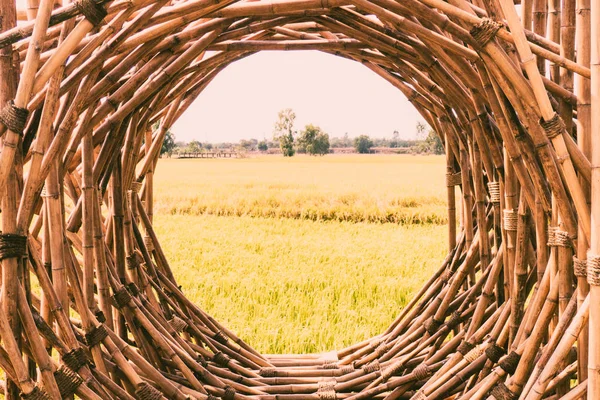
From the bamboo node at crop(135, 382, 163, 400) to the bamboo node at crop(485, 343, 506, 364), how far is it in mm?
701

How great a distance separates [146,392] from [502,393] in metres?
0.71

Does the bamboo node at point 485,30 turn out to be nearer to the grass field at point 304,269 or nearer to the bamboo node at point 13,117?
the bamboo node at point 13,117

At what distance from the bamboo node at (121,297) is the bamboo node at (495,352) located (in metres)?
0.85

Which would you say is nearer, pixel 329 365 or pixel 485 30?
pixel 485 30

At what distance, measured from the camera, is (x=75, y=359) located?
0.98 m

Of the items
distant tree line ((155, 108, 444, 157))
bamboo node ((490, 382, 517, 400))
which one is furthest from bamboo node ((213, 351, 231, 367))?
distant tree line ((155, 108, 444, 157))

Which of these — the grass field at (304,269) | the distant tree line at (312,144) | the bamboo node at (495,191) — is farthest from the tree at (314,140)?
the bamboo node at (495,191)

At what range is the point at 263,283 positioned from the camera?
382 cm

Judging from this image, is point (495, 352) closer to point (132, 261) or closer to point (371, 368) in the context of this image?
point (371, 368)

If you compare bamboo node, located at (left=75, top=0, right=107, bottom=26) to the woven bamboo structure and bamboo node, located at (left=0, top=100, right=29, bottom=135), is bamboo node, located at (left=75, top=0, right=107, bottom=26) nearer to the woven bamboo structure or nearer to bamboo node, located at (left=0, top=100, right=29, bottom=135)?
the woven bamboo structure

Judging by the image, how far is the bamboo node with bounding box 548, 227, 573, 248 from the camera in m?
0.86

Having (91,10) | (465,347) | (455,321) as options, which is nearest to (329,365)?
(455,321)

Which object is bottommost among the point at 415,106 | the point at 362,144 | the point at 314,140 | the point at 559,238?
the point at 559,238

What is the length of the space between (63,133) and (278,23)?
57 centimetres
